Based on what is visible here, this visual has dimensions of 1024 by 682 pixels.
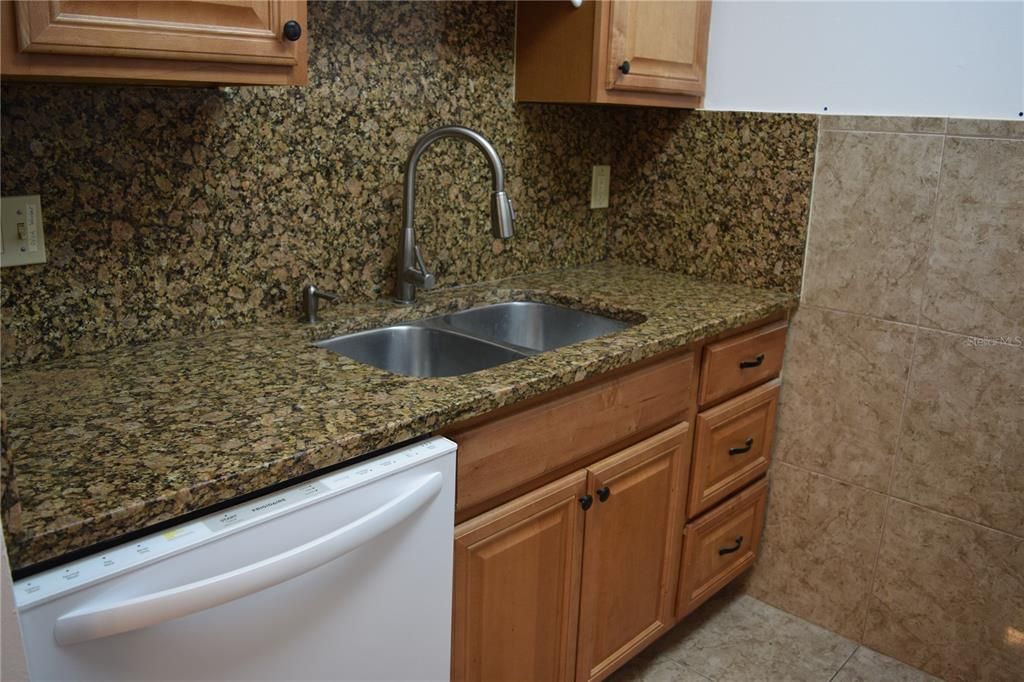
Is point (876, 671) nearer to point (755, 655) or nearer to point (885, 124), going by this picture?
point (755, 655)

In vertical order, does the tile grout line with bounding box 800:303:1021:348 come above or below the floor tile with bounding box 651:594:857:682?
above

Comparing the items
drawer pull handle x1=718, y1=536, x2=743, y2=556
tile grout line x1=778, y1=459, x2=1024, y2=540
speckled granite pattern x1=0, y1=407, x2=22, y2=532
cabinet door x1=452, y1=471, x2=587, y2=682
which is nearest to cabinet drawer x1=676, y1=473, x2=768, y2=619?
drawer pull handle x1=718, y1=536, x2=743, y2=556

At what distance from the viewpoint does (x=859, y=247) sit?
2004mm

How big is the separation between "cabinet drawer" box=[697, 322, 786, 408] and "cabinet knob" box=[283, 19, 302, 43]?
111cm

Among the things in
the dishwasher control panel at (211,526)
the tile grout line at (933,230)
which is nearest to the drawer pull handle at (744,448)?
the tile grout line at (933,230)

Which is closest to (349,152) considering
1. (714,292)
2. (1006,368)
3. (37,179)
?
(37,179)

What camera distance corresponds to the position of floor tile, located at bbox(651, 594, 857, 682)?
2.09 metres

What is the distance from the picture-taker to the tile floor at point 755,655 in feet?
6.80

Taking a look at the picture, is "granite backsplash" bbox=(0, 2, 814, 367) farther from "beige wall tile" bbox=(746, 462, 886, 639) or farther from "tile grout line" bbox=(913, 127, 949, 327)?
"beige wall tile" bbox=(746, 462, 886, 639)

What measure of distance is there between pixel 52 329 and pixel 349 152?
677 mm

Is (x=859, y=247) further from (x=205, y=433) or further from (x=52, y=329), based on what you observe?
(x=52, y=329)

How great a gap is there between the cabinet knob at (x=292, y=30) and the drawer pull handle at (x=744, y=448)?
4.60 feet

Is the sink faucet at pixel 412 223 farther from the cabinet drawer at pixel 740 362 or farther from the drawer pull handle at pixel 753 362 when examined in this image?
the drawer pull handle at pixel 753 362

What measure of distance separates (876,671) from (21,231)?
2.14 metres
